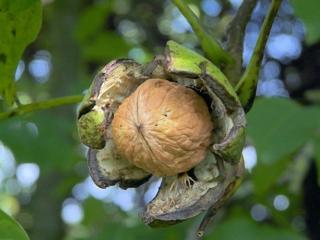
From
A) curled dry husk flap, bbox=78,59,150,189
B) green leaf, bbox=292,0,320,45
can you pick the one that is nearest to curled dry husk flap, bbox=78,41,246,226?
curled dry husk flap, bbox=78,59,150,189

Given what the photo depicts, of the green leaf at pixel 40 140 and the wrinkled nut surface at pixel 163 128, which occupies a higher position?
the wrinkled nut surface at pixel 163 128

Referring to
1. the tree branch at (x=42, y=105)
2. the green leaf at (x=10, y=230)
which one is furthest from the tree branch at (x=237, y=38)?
the green leaf at (x=10, y=230)

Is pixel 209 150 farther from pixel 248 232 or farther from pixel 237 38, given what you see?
pixel 248 232

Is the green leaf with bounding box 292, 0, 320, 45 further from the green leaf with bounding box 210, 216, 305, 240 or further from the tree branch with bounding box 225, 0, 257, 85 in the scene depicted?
the green leaf with bounding box 210, 216, 305, 240

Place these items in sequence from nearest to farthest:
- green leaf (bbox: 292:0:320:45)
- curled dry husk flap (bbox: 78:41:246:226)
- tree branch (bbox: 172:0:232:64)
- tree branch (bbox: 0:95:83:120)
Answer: curled dry husk flap (bbox: 78:41:246:226), tree branch (bbox: 172:0:232:64), tree branch (bbox: 0:95:83:120), green leaf (bbox: 292:0:320:45)

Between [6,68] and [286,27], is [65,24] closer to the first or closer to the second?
[286,27]

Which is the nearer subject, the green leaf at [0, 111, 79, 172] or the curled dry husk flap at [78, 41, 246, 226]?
the curled dry husk flap at [78, 41, 246, 226]

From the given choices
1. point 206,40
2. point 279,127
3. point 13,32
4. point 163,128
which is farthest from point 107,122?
point 279,127

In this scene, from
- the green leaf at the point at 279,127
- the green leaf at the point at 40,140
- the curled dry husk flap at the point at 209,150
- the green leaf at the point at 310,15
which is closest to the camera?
the curled dry husk flap at the point at 209,150

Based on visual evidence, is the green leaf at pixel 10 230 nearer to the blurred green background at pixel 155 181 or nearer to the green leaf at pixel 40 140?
the blurred green background at pixel 155 181
